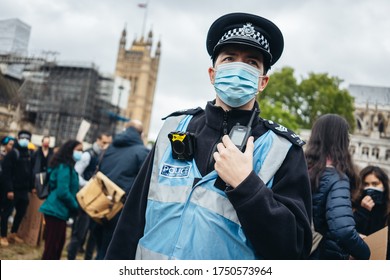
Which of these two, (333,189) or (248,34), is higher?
(248,34)

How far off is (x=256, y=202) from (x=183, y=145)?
0.37m

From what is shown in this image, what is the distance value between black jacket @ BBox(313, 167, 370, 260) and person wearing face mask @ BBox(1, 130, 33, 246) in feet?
16.0

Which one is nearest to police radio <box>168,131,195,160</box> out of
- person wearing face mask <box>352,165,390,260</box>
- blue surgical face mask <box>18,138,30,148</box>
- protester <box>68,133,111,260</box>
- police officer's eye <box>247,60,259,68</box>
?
police officer's eye <box>247,60,259,68</box>

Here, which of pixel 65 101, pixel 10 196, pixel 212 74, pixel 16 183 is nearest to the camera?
pixel 212 74

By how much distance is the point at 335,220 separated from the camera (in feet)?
7.65

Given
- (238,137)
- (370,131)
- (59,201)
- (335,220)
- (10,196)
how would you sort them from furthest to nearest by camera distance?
(370,131)
(10,196)
(59,201)
(335,220)
(238,137)

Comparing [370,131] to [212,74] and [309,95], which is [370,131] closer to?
[309,95]

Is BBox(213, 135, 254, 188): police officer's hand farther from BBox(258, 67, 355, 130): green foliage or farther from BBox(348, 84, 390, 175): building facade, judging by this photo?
BBox(258, 67, 355, 130): green foliage

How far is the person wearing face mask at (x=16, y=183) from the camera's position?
597cm

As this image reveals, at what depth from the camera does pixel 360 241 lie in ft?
7.66

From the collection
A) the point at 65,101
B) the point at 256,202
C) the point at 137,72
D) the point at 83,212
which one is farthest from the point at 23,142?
the point at 137,72

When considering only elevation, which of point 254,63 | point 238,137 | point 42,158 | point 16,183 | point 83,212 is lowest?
point 83,212

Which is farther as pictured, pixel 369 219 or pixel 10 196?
pixel 10 196
